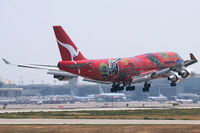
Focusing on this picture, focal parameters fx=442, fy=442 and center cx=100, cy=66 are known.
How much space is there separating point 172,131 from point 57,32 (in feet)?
110

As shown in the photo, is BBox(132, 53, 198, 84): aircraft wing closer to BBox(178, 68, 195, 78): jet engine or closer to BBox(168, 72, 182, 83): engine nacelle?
BBox(178, 68, 195, 78): jet engine

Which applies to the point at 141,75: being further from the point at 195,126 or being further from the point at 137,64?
the point at 195,126

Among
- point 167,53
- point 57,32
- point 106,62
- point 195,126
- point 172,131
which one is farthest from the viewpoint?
point 167,53

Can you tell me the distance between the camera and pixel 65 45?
79062 mm

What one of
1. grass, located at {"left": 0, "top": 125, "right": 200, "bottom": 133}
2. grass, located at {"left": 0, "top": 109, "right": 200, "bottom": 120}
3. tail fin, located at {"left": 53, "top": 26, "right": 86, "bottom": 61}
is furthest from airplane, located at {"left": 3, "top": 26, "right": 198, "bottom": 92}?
grass, located at {"left": 0, "top": 125, "right": 200, "bottom": 133}

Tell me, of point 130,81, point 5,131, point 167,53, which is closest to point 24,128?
point 5,131

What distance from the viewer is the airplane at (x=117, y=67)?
7912 centimetres

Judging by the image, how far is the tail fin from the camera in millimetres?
78688

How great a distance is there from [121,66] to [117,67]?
1.11 m

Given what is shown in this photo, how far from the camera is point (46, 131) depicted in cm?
5519

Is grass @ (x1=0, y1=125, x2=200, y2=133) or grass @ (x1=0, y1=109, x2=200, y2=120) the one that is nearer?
grass @ (x1=0, y1=125, x2=200, y2=133)

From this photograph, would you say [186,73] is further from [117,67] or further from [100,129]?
[100,129]

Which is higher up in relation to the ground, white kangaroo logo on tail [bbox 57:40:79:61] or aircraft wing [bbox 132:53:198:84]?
white kangaroo logo on tail [bbox 57:40:79:61]

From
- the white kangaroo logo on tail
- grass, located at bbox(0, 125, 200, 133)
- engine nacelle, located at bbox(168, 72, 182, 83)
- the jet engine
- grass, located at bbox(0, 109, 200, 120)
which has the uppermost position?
the white kangaroo logo on tail
